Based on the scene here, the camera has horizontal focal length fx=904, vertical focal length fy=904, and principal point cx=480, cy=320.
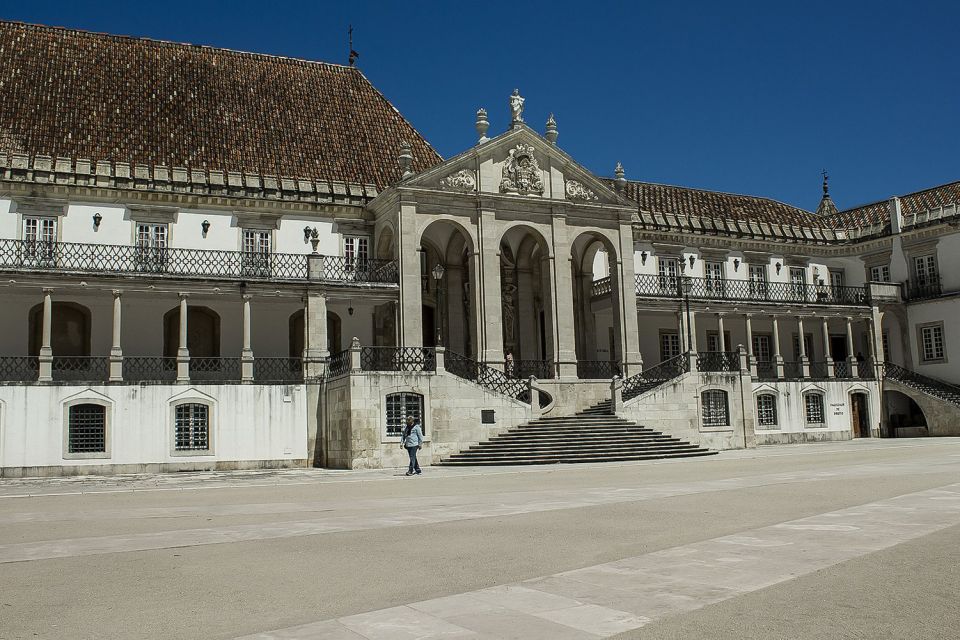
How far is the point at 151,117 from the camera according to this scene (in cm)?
3238

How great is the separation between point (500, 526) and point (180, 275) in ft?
66.4

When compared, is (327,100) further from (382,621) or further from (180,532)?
(382,621)

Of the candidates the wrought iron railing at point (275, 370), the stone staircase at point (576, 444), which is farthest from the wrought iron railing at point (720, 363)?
the wrought iron railing at point (275, 370)

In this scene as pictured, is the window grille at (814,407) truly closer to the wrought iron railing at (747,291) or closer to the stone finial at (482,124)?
the wrought iron railing at (747,291)

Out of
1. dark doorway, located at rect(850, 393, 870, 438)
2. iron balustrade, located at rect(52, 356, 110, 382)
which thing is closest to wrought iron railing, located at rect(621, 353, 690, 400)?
dark doorway, located at rect(850, 393, 870, 438)

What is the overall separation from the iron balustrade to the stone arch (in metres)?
0.55

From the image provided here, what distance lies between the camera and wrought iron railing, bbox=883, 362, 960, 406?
36875mm

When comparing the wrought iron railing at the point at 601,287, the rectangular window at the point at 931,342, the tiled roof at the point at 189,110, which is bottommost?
A: the rectangular window at the point at 931,342

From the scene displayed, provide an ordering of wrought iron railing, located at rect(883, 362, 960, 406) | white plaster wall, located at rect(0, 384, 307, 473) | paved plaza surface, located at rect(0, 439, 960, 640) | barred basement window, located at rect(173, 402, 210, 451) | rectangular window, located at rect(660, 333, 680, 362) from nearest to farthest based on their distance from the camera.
A: paved plaza surface, located at rect(0, 439, 960, 640), white plaster wall, located at rect(0, 384, 307, 473), barred basement window, located at rect(173, 402, 210, 451), wrought iron railing, located at rect(883, 362, 960, 406), rectangular window, located at rect(660, 333, 680, 362)

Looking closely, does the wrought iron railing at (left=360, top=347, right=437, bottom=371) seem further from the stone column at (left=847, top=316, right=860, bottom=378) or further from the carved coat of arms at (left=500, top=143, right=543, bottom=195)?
the stone column at (left=847, top=316, right=860, bottom=378)

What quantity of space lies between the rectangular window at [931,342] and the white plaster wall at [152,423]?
28279mm

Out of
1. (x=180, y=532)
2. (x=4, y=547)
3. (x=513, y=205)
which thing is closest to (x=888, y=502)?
(x=180, y=532)

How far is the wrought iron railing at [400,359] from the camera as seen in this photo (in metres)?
27.2

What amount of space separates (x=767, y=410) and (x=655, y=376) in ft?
23.0
